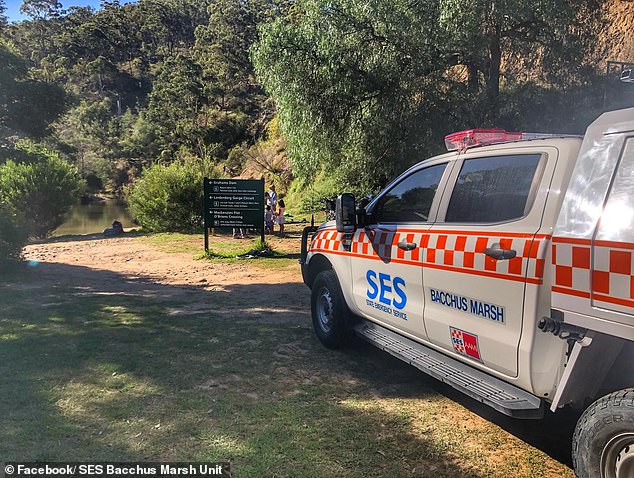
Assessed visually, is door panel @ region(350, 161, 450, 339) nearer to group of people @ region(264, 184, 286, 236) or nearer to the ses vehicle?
the ses vehicle

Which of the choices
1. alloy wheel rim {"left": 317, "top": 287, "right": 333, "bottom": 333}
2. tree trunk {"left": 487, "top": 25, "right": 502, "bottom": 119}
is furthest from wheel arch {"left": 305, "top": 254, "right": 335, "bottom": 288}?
tree trunk {"left": 487, "top": 25, "right": 502, "bottom": 119}

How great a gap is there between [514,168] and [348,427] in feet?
6.89

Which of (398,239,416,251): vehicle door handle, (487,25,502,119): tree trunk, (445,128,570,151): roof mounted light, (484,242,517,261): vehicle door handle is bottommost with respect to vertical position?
(398,239,416,251): vehicle door handle

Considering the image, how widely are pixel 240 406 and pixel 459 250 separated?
2.03 metres

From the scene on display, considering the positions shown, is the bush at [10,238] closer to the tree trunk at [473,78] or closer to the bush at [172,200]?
the bush at [172,200]

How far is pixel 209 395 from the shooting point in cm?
401

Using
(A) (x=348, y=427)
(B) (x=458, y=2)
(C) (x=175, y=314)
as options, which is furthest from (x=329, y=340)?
(B) (x=458, y=2)

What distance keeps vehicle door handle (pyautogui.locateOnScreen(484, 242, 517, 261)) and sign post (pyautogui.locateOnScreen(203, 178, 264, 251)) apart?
9.33 m

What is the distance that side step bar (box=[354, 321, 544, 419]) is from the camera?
109 inches

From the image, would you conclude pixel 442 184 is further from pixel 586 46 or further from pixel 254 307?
pixel 586 46

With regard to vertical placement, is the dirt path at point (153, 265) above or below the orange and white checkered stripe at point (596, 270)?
below

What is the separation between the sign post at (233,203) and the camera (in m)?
11.8

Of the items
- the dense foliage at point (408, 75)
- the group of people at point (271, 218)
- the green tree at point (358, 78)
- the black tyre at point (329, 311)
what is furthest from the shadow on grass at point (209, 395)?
the group of people at point (271, 218)

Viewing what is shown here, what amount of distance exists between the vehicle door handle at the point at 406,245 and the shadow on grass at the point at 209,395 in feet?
4.07
